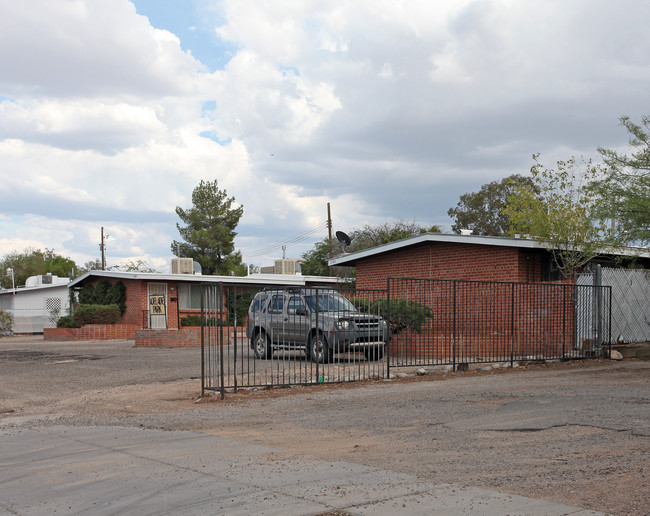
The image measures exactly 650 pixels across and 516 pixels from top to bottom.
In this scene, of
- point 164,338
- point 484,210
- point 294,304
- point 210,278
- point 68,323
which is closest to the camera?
point 294,304

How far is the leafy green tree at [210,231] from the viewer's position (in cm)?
6147

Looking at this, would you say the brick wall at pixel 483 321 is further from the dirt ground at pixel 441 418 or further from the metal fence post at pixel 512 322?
the dirt ground at pixel 441 418

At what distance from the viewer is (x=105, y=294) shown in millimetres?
37531

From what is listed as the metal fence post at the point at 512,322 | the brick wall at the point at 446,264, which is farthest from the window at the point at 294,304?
the brick wall at the point at 446,264

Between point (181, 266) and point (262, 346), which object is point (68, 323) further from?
point (262, 346)

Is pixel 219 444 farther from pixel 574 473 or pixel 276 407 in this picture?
pixel 574 473

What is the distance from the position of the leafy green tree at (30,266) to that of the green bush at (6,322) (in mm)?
32081

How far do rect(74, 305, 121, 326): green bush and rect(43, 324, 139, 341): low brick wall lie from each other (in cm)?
57

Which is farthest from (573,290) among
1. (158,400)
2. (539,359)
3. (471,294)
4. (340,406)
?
(158,400)

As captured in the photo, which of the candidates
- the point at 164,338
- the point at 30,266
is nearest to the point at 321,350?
the point at 164,338

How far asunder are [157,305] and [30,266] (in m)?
49.3

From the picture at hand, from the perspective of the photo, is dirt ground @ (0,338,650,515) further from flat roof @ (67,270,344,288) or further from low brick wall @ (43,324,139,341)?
flat roof @ (67,270,344,288)

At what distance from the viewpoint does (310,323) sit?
1352 cm

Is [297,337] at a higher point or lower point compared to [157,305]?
higher
